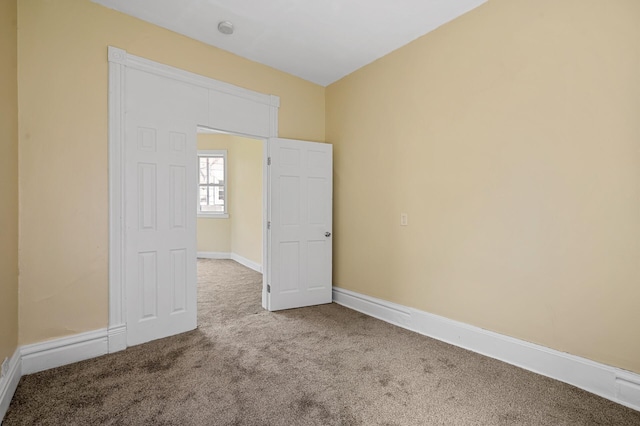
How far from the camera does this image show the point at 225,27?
2895mm

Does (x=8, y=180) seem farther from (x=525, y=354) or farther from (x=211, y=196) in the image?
(x=211, y=196)

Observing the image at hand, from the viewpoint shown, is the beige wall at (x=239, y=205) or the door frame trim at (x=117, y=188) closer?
the door frame trim at (x=117, y=188)

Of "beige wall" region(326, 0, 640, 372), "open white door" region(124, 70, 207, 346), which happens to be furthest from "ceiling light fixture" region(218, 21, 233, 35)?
"beige wall" region(326, 0, 640, 372)

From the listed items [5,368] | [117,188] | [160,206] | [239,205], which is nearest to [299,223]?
[160,206]

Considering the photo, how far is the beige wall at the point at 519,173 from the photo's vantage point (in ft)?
6.46

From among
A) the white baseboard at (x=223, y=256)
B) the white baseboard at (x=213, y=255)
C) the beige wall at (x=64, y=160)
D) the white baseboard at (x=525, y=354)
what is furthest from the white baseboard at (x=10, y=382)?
the white baseboard at (x=213, y=255)

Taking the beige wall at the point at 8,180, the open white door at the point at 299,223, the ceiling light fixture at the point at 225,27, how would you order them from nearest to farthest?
the beige wall at the point at 8,180 → the ceiling light fixture at the point at 225,27 → the open white door at the point at 299,223

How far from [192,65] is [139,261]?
6.45 ft

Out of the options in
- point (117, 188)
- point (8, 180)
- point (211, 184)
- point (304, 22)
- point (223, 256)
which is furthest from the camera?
point (211, 184)

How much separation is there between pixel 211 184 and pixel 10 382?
586cm

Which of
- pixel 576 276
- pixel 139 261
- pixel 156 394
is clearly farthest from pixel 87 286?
pixel 576 276

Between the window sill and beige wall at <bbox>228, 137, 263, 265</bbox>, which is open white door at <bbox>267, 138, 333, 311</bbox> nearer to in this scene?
beige wall at <bbox>228, 137, 263, 265</bbox>

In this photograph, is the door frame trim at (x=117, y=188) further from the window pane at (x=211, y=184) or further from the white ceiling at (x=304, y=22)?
the window pane at (x=211, y=184)

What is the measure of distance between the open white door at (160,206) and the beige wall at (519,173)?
198cm
